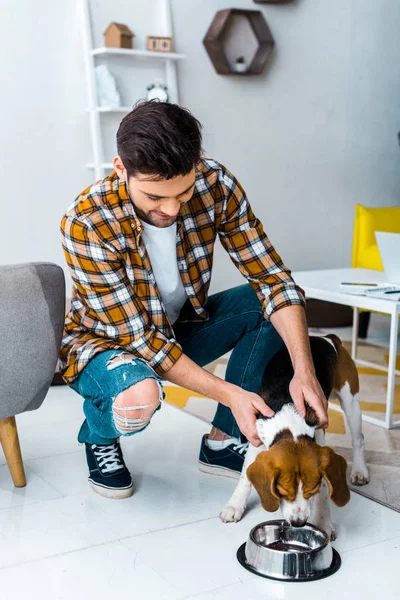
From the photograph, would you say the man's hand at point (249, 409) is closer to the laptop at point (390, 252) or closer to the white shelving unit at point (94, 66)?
the laptop at point (390, 252)

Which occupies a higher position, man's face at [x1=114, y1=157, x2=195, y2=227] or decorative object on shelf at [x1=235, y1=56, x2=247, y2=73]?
decorative object on shelf at [x1=235, y1=56, x2=247, y2=73]

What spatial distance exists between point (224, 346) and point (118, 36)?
230cm

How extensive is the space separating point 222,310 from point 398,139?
3380 mm

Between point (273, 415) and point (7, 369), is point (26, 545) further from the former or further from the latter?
point (273, 415)

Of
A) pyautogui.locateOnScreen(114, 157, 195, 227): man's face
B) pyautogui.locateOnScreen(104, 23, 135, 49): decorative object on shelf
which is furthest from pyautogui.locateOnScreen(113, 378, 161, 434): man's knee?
pyautogui.locateOnScreen(104, 23, 135, 49): decorative object on shelf

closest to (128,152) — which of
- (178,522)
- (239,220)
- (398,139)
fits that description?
(239,220)

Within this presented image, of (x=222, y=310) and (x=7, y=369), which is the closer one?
(x=7, y=369)

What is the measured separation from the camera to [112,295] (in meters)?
1.83

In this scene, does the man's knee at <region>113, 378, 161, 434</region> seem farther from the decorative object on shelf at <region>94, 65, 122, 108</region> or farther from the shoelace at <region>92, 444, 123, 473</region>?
the decorative object on shelf at <region>94, 65, 122, 108</region>

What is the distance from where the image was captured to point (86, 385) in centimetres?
190

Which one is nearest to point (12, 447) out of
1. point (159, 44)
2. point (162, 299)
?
point (162, 299)

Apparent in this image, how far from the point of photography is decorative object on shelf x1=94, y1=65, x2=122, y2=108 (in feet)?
12.8

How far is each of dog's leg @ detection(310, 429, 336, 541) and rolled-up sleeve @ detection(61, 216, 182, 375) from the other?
1.30ft

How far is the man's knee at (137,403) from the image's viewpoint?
1.79m
